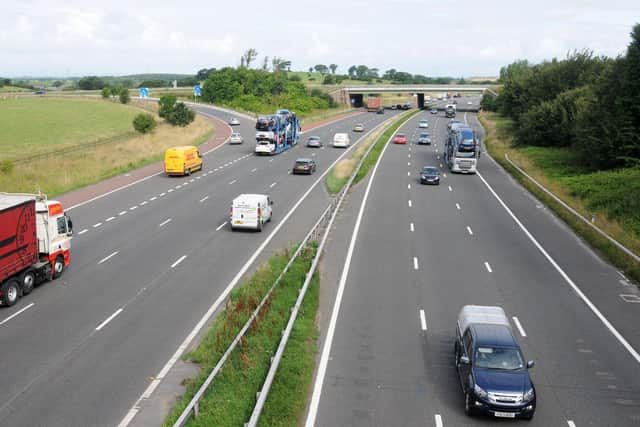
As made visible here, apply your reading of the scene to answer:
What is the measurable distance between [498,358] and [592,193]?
96.3ft

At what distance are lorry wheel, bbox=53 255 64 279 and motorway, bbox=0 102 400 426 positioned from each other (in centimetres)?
47

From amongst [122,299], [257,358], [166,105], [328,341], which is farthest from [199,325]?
[166,105]

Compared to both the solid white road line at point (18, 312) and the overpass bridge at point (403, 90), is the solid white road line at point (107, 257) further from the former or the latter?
the overpass bridge at point (403, 90)

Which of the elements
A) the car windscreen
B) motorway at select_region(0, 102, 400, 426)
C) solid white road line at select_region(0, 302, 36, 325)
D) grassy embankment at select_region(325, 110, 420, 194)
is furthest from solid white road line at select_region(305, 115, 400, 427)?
grassy embankment at select_region(325, 110, 420, 194)

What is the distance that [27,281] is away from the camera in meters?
22.0

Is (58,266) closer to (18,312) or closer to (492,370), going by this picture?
(18,312)

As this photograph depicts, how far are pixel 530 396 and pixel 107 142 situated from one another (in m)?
69.8

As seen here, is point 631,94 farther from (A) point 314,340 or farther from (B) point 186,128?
(B) point 186,128

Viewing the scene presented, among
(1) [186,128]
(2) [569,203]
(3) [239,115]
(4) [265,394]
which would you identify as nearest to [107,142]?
(1) [186,128]

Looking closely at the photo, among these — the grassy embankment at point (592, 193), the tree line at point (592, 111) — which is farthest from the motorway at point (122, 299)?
the tree line at point (592, 111)

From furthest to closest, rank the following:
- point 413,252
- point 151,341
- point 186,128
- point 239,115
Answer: point 239,115 < point 186,128 < point 413,252 < point 151,341

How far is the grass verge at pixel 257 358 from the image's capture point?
1371 centimetres

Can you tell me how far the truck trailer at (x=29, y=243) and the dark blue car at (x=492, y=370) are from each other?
48.8 ft

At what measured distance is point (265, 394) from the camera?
1364 centimetres
